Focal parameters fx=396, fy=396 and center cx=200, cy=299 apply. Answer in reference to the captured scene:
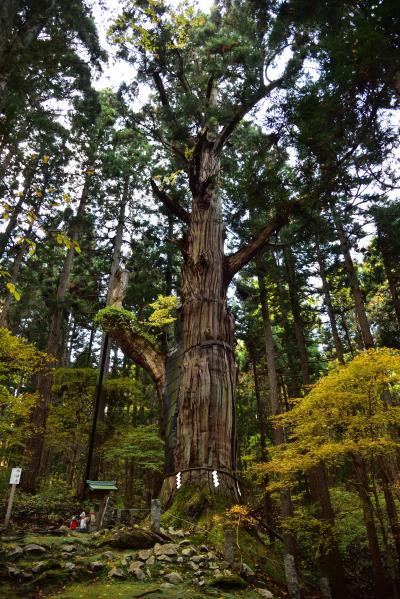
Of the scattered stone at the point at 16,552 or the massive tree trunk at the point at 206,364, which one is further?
the massive tree trunk at the point at 206,364

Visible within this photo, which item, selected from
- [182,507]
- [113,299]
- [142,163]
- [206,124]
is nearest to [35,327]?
[142,163]

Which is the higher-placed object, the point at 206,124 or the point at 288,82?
the point at 206,124

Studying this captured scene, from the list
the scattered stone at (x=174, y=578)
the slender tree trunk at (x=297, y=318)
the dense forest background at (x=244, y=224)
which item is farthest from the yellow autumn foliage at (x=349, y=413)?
the slender tree trunk at (x=297, y=318)

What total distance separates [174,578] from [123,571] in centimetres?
57

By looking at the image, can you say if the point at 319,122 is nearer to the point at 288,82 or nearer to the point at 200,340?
the point at 288,82

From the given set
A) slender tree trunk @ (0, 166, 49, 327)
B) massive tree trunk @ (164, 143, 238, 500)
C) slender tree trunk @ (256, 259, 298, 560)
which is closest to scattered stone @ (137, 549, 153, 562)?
massive tree trunk @ (164, 143, 238, 500)

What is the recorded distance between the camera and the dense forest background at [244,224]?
5.35 meters

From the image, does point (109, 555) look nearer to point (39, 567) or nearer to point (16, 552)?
point (39, 567)

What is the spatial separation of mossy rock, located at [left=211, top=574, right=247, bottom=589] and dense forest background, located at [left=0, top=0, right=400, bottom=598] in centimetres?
234

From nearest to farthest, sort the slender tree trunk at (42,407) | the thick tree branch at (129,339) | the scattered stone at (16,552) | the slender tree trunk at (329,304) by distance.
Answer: the scattered stone at (16,552), the thick tree branch at (129,339), the slender tree trunk at (329,304), the slender tree trunk at (42,407)

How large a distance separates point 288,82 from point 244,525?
302 inches

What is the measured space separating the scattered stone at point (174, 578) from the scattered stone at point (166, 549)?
0.51 m

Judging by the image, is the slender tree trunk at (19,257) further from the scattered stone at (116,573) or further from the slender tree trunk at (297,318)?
the scattered stone at (116,573)

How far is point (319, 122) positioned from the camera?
195 inches
